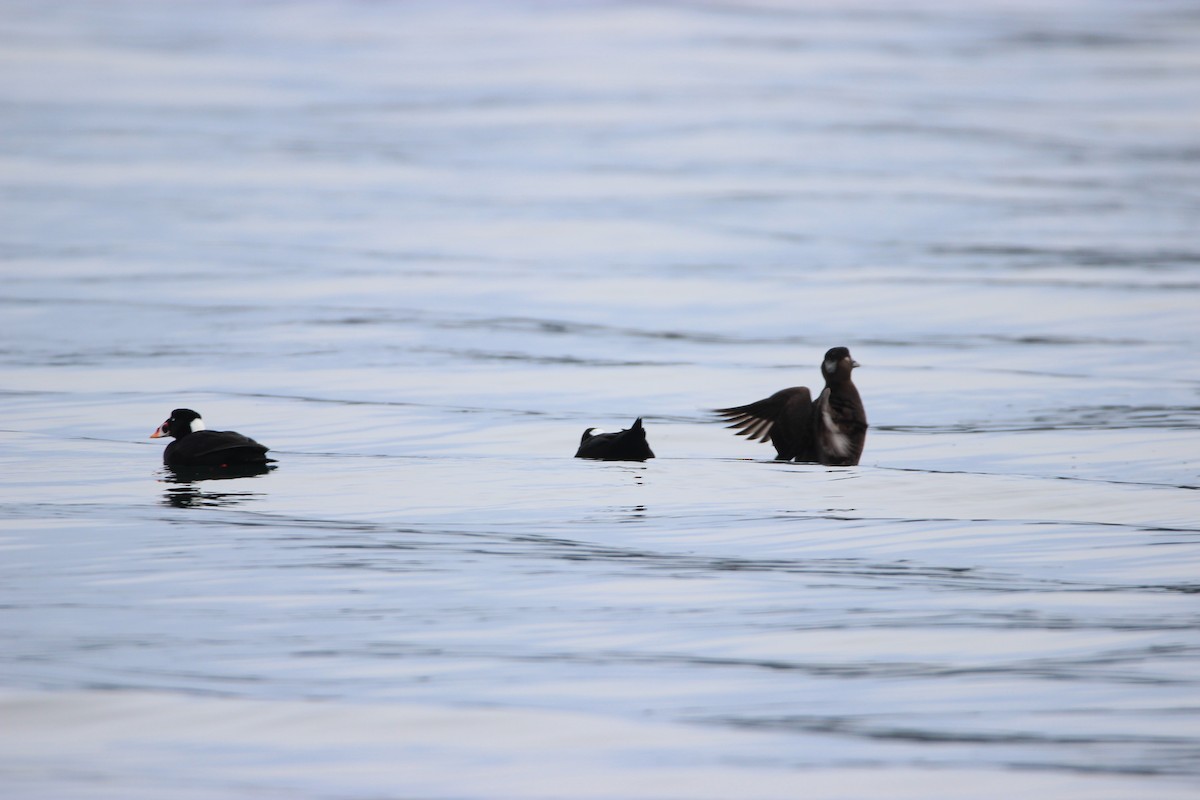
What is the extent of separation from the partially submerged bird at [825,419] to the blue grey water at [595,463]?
0.19 metres

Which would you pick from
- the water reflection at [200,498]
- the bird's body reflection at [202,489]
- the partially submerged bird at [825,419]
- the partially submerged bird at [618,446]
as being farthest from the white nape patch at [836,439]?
the water reflection at [200,498]

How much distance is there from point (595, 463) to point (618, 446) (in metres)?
0.24

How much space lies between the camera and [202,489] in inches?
413

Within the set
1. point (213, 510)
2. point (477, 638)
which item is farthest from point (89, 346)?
point (477, 638)

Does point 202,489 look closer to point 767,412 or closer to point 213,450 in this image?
point 213,450

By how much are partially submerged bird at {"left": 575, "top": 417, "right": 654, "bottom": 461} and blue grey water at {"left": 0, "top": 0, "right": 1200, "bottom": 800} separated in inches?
6.4

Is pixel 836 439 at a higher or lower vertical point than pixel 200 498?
higher

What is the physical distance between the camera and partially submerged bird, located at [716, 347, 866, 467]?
11.4 meters

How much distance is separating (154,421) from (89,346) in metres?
3.10

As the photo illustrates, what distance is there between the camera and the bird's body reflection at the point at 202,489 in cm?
1003

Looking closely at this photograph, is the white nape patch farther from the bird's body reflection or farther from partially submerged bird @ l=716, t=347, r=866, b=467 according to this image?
the bird's body reflection

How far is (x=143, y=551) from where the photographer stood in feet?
28.4

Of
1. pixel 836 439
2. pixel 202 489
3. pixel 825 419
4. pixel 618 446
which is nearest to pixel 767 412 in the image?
pixel 825 419

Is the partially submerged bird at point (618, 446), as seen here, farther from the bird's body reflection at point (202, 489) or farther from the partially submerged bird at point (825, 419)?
the bird's body reflection at point (202, 489)
